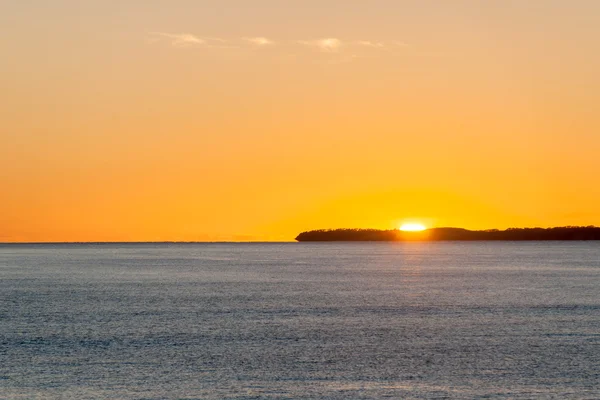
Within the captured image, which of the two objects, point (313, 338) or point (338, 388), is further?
point (313, 338)

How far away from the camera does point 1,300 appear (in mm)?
79125

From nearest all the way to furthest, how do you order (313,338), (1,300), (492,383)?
1. (492,383)
2. (313,338)
3. (1,300)

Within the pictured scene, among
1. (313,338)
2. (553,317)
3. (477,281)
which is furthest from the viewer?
(477,281)

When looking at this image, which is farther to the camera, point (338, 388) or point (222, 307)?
point (222, 307)

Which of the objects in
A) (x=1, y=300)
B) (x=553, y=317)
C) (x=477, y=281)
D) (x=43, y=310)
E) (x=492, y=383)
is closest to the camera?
(x=492, y=383)

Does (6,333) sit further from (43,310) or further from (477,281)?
(477,281)

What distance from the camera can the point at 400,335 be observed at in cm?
5281

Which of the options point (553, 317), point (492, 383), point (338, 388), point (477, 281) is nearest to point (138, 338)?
point (338, 388)

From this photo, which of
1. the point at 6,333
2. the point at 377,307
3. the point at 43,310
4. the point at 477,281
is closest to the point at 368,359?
the point at 6,333

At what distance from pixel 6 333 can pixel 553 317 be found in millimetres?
39118

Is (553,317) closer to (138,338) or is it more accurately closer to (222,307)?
(222,307)

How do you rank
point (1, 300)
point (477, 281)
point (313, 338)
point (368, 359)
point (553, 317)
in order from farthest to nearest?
point (477, 281) → point (1, 300) → point (553, 317) → point (313, 338) → point (368, 359)

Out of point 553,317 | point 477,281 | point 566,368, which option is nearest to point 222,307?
point 553,317

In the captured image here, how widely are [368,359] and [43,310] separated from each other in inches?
1413
